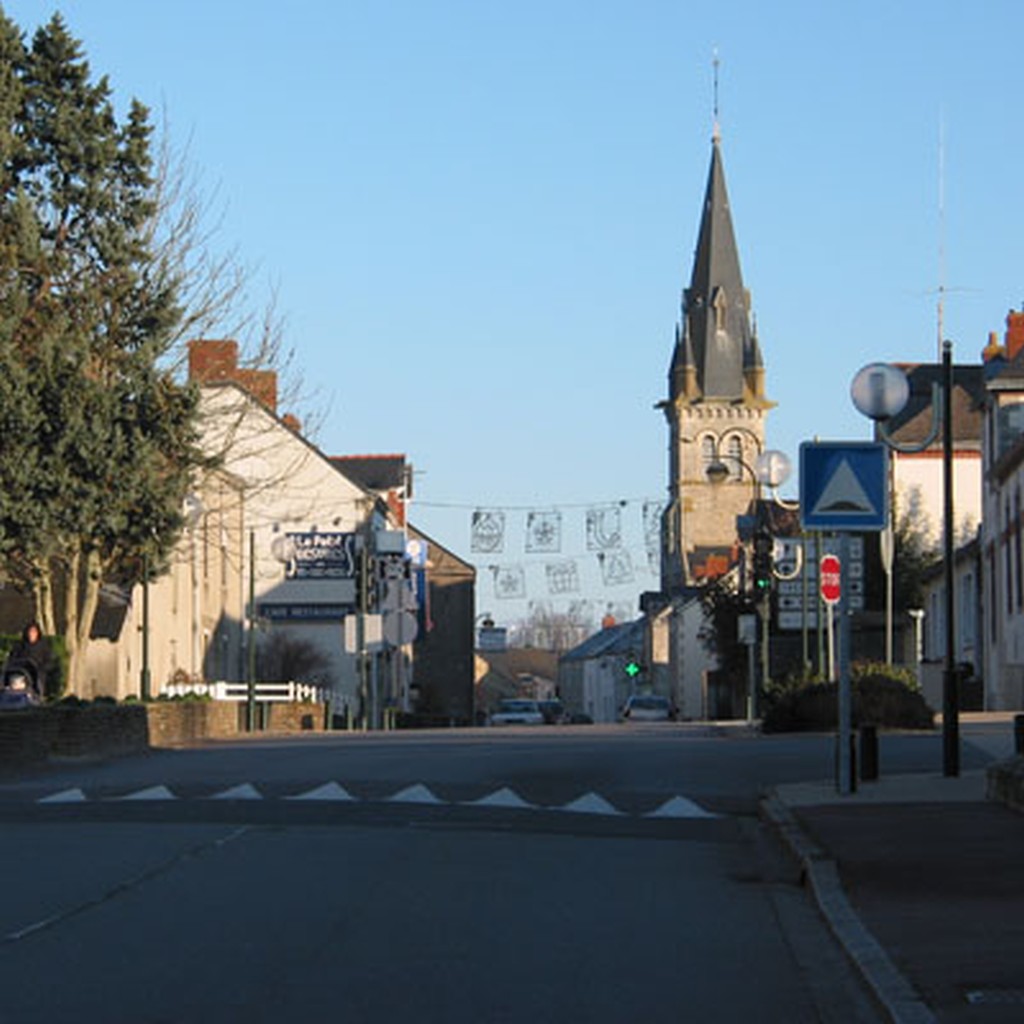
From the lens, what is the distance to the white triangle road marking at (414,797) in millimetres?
19938

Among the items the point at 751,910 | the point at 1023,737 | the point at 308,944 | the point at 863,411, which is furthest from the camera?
the point at 1023,737

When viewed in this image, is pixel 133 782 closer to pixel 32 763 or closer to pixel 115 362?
pixel 32 763

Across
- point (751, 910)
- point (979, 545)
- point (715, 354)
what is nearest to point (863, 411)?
point (751, 910)

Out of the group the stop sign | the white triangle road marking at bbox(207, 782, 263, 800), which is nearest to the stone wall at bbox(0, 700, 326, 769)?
the white triangle road marking at bbox(207, 782, 263, 800)

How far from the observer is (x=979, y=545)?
6003 centimetres

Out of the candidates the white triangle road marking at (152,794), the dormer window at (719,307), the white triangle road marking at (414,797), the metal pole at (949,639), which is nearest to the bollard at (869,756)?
the metal pole at (949,639)

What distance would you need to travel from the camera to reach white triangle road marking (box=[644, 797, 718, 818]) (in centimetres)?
1894

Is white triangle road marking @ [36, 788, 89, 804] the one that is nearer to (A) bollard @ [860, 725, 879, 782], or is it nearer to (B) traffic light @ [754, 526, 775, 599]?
(A) bollard @ [860, 725, 879, 782]

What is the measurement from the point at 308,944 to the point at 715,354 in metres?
141

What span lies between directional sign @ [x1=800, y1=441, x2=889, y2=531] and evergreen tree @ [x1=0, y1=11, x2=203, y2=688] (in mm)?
18348

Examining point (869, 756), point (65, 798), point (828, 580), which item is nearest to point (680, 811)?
point (869, 756)

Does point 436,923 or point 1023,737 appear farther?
point 1023,737

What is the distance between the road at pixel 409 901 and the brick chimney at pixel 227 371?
16.4 meters

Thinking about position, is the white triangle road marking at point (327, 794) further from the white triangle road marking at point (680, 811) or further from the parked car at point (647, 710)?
the parked car at point (647, 710)
